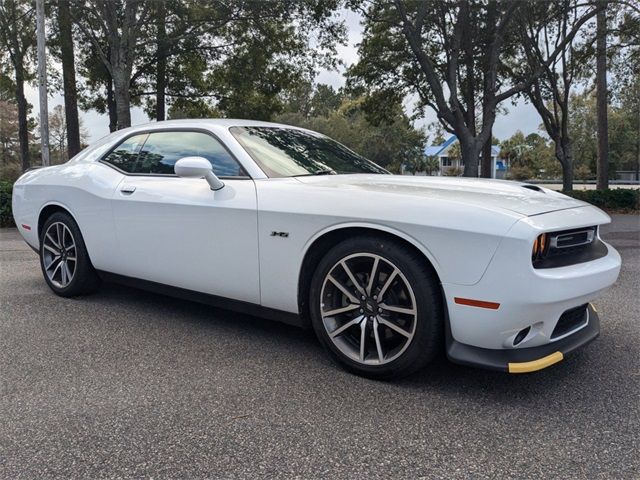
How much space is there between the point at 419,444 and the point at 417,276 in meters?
0.78

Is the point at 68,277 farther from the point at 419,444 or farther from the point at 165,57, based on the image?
the point at 165,57

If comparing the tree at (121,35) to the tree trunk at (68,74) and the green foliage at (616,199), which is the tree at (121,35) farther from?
the green foliage at (616,199)

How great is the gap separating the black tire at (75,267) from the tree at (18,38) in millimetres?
15394

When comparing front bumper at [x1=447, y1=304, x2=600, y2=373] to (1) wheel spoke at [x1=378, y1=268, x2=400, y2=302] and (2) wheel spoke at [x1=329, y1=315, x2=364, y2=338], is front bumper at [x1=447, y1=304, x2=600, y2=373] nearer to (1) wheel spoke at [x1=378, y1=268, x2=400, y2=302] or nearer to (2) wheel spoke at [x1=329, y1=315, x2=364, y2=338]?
(1) wheel spoke at [x1=378, y1=268, x2=400, y2=302]

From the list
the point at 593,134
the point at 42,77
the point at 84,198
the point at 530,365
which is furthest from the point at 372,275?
the point at 593,134

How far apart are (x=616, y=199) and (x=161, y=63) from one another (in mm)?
15651

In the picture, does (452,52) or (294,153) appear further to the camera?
(452,52)

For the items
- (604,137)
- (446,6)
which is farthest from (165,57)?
(604,137)

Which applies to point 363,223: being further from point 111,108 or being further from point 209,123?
point 111,108

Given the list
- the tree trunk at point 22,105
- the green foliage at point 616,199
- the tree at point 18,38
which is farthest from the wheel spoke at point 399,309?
the tree trunk at point 22,105

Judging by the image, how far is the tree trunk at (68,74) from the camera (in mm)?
14172

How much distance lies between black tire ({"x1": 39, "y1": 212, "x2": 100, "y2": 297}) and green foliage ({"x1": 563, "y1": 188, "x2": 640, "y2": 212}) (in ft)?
49.0

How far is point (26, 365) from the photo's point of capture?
299cm

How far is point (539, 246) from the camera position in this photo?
236cm
